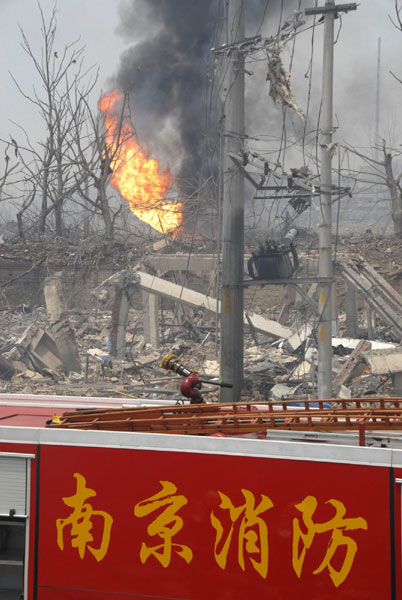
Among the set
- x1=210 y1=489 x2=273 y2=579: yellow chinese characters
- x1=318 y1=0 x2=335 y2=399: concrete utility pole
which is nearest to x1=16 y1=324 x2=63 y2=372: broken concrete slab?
x1=318 y1=0 x2=335 y2=399: concrete utility pole

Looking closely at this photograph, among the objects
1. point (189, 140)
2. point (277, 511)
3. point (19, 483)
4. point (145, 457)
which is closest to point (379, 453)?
point (277, 511)

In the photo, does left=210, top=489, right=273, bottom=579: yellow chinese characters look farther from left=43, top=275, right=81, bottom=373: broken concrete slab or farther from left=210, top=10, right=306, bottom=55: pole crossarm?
left=43, top=275, right=81, bottom=373: broken concrete slab

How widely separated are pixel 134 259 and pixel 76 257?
2117mm

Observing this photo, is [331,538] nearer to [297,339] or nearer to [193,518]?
[193,518]

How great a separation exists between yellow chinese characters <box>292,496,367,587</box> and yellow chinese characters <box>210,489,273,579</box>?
0.62 ft

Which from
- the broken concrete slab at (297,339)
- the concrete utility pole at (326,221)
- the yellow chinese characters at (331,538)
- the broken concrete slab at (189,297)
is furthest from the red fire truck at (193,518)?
the broken concrete slab at (297,339)

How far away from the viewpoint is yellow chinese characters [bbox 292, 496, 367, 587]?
3842mm

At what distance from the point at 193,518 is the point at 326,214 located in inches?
279

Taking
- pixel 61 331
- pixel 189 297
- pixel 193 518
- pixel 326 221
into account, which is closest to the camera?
pixel 193 518

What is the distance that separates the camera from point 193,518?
13.6 feet

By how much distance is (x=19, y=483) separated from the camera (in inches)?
177

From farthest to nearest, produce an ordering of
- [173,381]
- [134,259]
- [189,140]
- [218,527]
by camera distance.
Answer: [189,140]
[134,259]
[173,381]
[218,527]

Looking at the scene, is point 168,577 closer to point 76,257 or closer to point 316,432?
point 316,432

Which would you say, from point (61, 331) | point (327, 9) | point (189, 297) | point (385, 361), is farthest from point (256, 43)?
point (61, 331)
